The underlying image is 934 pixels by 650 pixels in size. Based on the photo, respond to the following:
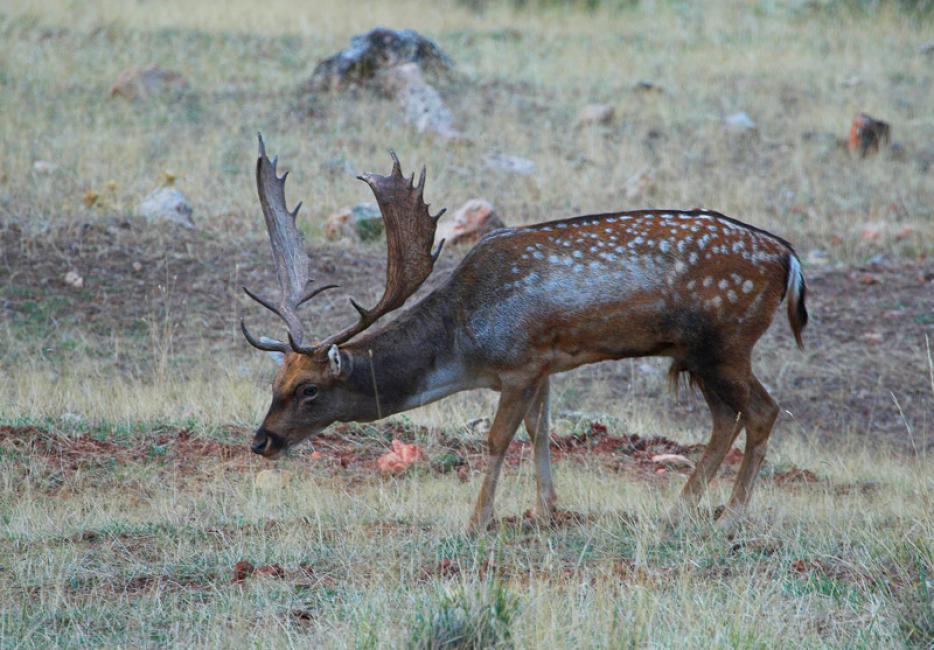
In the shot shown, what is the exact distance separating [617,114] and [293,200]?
254 inches

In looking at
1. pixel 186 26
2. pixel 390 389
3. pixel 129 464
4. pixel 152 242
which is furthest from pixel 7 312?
pixel 186 26

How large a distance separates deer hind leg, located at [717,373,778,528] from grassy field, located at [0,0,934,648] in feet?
1.03

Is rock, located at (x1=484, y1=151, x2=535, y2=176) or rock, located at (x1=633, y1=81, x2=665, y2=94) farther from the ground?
rock, located at (x1=633, y1=81, x2=665, y2=94)

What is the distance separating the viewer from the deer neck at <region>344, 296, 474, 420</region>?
7.88m

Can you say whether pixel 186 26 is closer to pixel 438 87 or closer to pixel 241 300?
pixel 438 87

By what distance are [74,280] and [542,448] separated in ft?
22.1

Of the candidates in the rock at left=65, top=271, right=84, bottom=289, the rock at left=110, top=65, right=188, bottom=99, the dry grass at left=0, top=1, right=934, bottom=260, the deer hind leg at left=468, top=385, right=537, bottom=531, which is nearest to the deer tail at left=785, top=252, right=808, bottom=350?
the deer hind leg at left=468, top=385, right=537, bottom=531

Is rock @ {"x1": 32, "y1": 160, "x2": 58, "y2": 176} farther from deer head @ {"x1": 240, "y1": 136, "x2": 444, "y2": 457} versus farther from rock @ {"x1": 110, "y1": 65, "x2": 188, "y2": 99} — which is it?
deer head @ {"x1": 240, "y1": 136, "x2": 444, "y2": 457}

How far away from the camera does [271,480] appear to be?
865 cm

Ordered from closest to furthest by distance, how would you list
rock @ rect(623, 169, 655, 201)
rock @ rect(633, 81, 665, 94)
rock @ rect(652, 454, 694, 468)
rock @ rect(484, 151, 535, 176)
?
rock @ rect(652, 454, 694, 468), rock @ rect(623, 169, 655, 201), rock @ rect(484, 151, 535, 176), rock @ rect(633, 81, 665, 94)

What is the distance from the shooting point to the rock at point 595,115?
790 inches

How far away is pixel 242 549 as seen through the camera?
7.04m

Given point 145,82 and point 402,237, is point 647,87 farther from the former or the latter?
A: point 402,237

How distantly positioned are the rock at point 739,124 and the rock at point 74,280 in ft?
34.5
